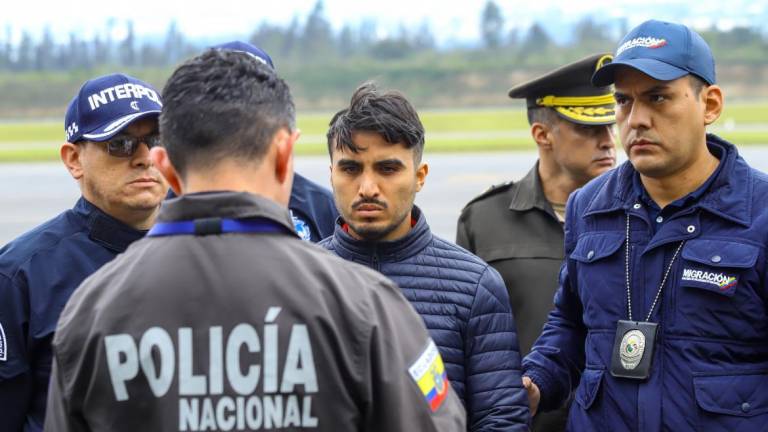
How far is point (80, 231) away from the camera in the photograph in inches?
128

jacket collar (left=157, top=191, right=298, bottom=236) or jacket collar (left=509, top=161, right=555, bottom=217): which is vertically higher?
jacket collar (left=157, top=191, right=298, bottom=236)

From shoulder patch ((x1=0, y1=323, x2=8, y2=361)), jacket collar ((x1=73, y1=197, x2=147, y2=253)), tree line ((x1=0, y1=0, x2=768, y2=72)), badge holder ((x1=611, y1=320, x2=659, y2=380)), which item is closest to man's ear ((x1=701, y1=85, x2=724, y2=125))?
badge holder ((x1=611, y1=320, x2=659, y2=380))

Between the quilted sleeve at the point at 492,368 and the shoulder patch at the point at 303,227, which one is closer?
the quilted sleeve at the point at 492,368

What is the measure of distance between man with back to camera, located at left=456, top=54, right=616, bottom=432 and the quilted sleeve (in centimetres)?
95

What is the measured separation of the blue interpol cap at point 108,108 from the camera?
10.7ft

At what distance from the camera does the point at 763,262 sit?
109 inches

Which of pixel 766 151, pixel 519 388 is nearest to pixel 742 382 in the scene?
pixel 519 388

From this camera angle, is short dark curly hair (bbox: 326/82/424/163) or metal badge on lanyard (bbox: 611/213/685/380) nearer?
metal badge on lanyard (bbox: 611/213/685/380)

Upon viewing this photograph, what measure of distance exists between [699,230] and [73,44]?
287ft

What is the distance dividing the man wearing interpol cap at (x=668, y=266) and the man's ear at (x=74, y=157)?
1.61m

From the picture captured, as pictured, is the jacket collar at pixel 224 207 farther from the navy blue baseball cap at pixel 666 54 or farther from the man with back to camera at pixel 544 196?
the man with back to camera at pixel 544 196

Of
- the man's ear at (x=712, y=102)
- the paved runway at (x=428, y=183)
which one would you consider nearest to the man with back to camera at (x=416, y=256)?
the man's ear at (x=712, y=102)

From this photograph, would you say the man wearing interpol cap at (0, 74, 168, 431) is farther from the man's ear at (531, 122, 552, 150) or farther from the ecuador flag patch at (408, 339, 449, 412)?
the man's ear at (531, 122, 552, 150)

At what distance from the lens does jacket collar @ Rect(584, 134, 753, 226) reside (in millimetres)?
2848
